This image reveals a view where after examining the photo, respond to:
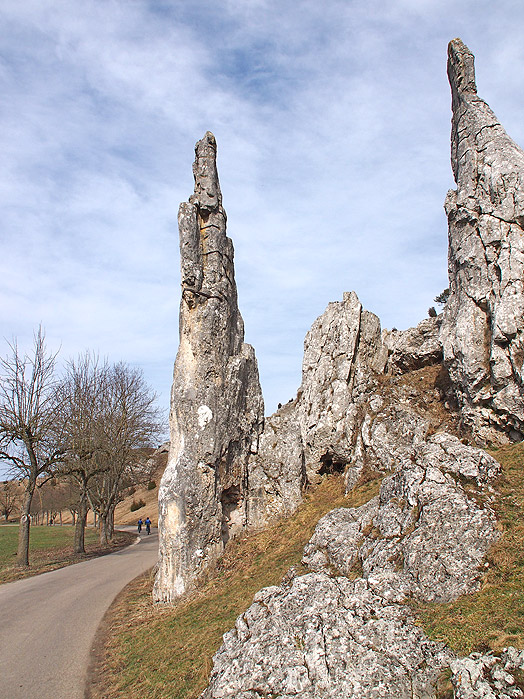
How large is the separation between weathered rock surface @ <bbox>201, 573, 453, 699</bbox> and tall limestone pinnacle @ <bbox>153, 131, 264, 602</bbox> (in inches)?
254

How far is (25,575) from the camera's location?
20906mm

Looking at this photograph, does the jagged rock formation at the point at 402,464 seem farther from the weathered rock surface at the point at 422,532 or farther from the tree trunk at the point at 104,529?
the tree trunk at the point at 104,529

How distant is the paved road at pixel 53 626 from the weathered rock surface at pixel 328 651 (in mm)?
3856

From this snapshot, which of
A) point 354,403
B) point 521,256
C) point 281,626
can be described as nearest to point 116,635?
point 281,626

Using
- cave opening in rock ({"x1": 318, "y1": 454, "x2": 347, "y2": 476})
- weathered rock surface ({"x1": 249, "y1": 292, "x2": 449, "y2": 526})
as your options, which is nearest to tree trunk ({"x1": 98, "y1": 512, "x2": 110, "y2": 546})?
weathered rock surface ({"x1": 249, "y1": 292, "x2": 449, "y2": 526})

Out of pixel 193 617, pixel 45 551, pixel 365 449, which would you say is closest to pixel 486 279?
pixel 365 449

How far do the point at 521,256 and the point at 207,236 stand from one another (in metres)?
12.1

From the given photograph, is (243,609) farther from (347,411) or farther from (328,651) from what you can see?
(347,411)

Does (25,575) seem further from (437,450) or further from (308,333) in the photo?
(437,450)

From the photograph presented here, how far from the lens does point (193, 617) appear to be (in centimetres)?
1249

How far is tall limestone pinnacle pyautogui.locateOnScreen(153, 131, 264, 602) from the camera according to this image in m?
15.2

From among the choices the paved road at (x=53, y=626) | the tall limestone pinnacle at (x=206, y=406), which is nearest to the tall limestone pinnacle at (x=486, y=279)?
the tall limestone pinnacle at (x=206, y=406)

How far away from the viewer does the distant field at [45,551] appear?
22.1 metres

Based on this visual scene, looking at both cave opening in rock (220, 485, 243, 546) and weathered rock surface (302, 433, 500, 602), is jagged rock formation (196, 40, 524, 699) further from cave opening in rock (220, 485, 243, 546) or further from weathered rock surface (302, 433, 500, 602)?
cave opening in rock (220, 485, 243, 546)
